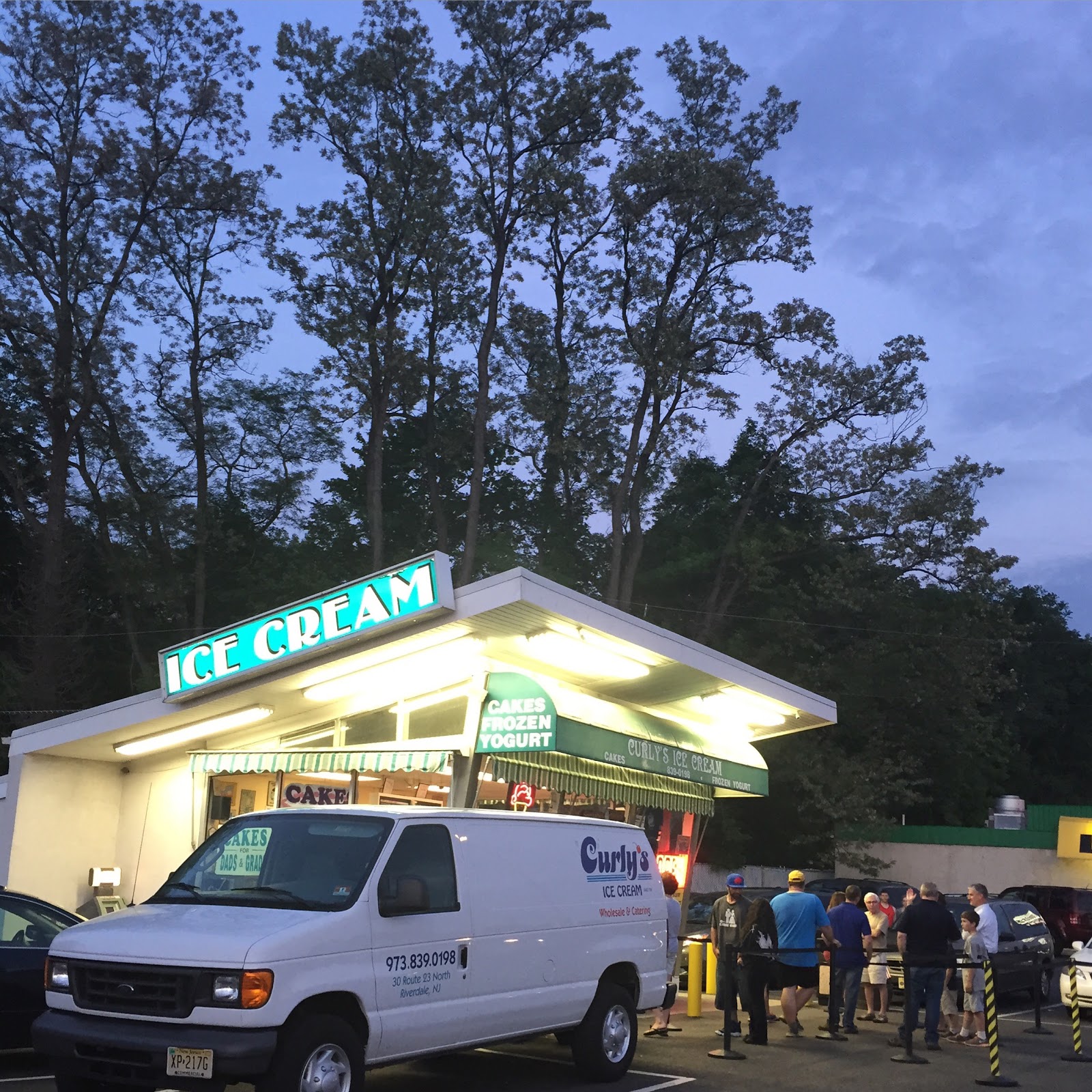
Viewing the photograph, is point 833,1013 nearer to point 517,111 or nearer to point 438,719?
point 438,719

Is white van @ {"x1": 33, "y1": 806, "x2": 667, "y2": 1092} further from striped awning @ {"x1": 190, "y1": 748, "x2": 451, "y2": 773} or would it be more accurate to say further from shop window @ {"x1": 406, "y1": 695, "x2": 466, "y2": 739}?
shop window @ {"x1": 406, "y1": 695, "x2": 466, "y2": 739}

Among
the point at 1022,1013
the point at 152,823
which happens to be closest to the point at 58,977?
the point at 152,823

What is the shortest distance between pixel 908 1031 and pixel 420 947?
20.8ft

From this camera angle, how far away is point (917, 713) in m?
38.7

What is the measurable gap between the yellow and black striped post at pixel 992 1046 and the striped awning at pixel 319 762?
20.9ft

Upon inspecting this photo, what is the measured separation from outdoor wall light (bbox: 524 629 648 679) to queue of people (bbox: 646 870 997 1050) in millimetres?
2976

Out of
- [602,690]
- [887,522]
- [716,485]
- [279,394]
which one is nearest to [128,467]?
[279,394]

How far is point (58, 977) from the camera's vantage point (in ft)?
26.8

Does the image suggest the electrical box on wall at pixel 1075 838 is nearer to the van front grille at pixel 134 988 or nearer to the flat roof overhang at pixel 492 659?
the flat roof overhang at pixel 492 659

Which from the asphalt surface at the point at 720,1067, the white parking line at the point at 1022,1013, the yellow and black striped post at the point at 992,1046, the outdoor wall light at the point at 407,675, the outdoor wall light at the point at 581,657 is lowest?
the white parking line at the point at 1022,1013

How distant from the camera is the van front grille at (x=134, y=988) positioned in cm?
764

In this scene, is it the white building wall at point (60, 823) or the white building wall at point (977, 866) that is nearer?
the white building wall at point (60, 823)

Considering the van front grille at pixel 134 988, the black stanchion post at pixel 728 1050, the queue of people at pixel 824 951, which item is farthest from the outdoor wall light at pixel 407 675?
the van front grille at pixel 134 988

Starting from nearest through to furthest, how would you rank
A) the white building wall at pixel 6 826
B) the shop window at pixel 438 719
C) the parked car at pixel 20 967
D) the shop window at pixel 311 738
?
the parked car at pixel 20 967 → the shop window at pixel 438 719 → the shop window at pixel 311 738 → the white building wall at pixel 6 826
